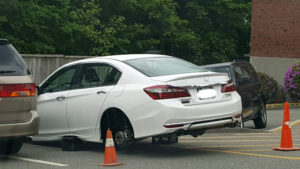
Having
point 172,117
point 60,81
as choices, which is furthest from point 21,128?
point 172,117

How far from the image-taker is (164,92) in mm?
9523

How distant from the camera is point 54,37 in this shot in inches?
1660

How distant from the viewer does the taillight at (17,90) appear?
9.46 meters

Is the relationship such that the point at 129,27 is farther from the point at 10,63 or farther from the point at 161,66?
the point at 10,63

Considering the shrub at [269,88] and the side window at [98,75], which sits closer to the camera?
the side window at [98,75]

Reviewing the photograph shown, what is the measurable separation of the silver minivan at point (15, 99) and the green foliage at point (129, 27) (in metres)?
27.7

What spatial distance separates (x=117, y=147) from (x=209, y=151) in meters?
1.56

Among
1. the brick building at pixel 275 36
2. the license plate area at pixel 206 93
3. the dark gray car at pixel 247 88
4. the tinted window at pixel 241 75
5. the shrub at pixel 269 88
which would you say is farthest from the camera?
the brick building at pixel 275 36

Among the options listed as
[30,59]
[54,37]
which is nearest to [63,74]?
[30,59]

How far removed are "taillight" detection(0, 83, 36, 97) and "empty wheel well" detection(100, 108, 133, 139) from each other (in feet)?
4.05

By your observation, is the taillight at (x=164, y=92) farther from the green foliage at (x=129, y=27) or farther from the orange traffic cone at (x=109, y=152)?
the green foliage at (x=129, y=27)

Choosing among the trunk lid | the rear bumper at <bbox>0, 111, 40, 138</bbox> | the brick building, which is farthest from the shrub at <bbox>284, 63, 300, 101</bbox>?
the rear bumper at <bbox>0, 111, 40, 138</bbox>

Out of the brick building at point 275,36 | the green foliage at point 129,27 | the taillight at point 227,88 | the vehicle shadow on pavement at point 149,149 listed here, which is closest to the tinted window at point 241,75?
the vehicle shadow on pavement at point 149,149

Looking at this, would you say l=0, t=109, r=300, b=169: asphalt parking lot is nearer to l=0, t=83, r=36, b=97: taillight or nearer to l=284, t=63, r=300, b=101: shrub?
l=0, t=83, r=36, b=97: taillight
